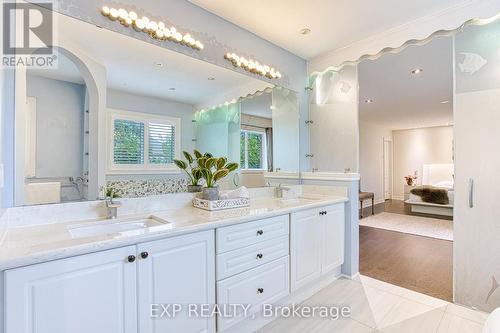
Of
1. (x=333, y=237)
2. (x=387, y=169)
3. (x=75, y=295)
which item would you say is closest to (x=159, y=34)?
(x=75, y=295)

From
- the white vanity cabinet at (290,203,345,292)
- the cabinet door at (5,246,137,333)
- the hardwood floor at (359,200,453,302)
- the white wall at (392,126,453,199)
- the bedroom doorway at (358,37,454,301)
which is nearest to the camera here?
the cabinet door at (5,246,137,333)

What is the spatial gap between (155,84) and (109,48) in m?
0.36

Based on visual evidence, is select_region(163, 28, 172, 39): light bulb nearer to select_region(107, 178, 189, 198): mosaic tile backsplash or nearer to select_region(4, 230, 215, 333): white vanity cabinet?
select_region(107, 178, 189, 198): mosaic tile backsplash

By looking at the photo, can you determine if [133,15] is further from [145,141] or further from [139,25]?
[145,141]

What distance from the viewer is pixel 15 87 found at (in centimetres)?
133

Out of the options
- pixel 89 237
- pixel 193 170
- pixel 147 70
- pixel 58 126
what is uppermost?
pixel 147 70

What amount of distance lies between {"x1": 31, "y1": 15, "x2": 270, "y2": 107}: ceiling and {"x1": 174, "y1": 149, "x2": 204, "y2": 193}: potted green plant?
1.44 ft

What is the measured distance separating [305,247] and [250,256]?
664mm

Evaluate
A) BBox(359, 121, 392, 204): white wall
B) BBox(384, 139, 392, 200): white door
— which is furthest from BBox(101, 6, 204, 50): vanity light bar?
BBox(384, 139, 392, 200): white door

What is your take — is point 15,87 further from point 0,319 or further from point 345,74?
point 345,74

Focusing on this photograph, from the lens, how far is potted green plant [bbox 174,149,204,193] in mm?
2040

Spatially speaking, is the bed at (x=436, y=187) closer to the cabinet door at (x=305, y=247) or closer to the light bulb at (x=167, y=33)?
the cabinet door at (x=305, y=247)

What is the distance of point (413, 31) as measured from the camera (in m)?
2.25

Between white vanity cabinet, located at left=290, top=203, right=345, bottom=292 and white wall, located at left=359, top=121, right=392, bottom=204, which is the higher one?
white wall, located at left=359, top=121, right=392, bottom=204
